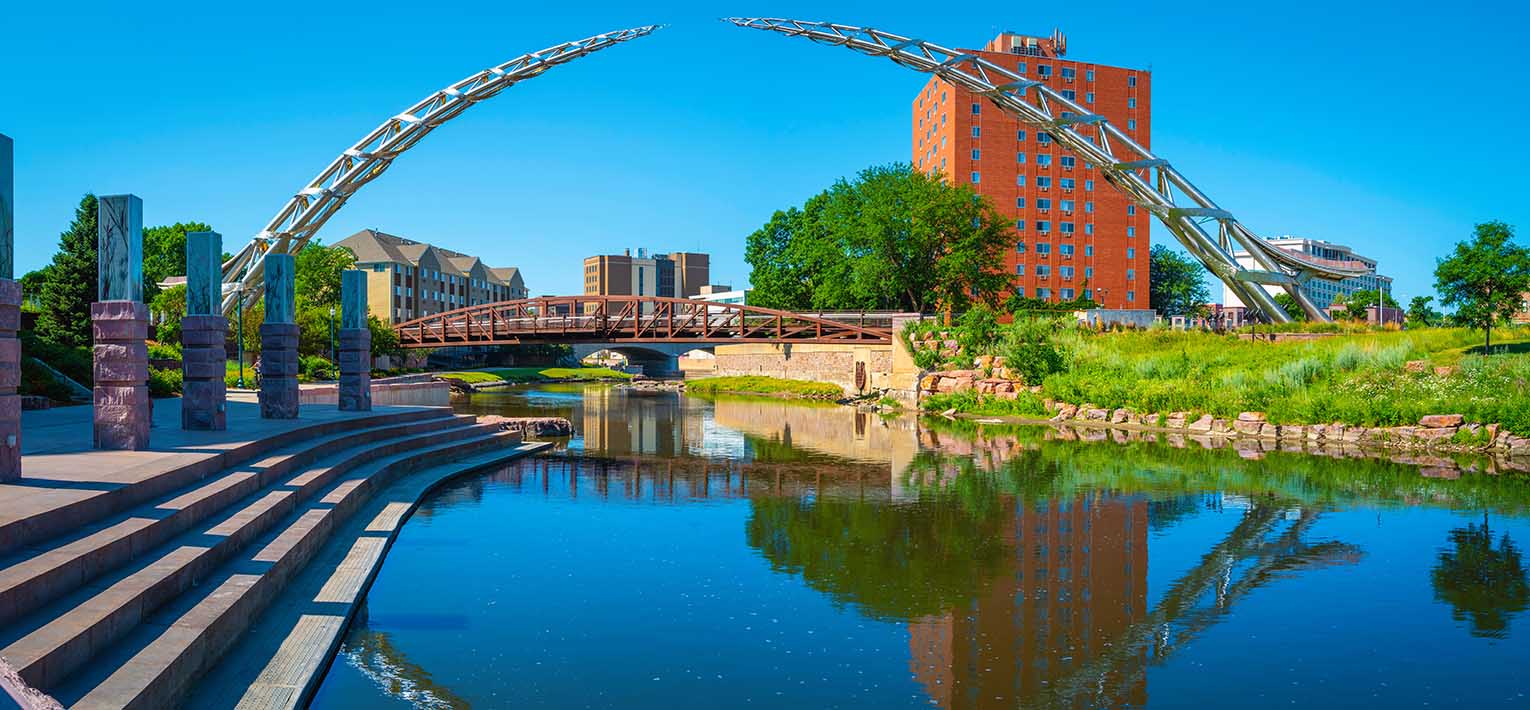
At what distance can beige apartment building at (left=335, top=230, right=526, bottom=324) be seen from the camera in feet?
332

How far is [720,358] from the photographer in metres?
78.6

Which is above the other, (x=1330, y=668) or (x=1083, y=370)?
(x=1083, y=370)

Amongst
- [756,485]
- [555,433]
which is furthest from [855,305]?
[756,485]

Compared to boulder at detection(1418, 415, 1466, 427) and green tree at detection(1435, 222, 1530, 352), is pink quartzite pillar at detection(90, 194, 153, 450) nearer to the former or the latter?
boulder at detection(1418, 415, 1466, 427)

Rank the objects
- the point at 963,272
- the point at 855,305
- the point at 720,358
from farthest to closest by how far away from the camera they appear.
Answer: the point at 720,358 < the point at 855,305 < the point at 963,272

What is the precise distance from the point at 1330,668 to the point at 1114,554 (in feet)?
14.1

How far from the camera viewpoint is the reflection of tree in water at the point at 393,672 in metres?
7.52

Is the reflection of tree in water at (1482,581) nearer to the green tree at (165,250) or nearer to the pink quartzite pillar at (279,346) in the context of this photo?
the pink quartzite pillar at (279,346)

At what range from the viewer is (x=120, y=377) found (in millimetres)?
12312

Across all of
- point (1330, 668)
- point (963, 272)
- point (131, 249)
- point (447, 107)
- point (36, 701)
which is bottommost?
point (1330, 668)

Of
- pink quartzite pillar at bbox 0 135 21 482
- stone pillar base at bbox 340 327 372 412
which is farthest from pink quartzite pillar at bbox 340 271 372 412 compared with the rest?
pink quartzite pillar at bbox 0 135 21 482

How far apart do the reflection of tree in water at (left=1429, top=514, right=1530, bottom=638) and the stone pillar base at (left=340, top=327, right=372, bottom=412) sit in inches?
791

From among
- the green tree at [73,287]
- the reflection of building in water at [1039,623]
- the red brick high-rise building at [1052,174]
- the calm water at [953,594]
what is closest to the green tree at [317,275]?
the green tree at [73,287]

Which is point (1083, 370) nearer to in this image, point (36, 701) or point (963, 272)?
point (963, 272)
